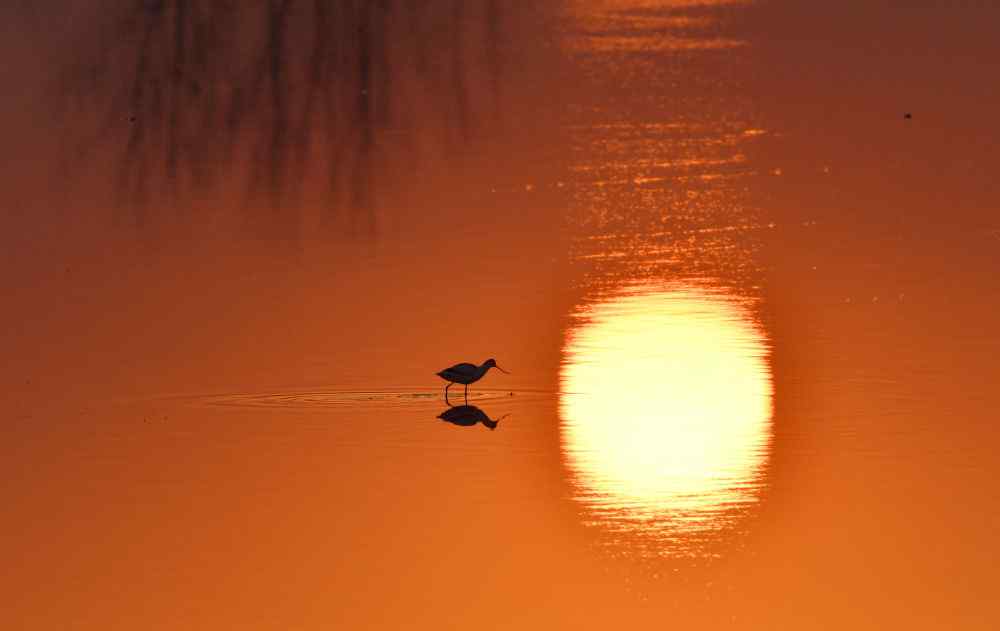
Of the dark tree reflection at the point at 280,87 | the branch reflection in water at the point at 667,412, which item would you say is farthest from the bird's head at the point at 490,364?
the dark tree reflection at the point at 280,87

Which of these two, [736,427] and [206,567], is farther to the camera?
[736,427]

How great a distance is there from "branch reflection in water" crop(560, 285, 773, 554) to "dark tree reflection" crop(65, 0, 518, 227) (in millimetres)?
2661

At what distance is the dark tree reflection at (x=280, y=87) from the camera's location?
14.3 m

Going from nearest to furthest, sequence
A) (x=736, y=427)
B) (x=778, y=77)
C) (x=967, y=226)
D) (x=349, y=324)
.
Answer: (x=736, y=427), (x=349, y=324), (x=967, y=226), (x=778, y=77)

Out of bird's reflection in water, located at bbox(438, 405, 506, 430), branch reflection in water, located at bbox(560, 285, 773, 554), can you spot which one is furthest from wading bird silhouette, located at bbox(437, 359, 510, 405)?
branch reflection in water, located at bbox(560, 285, 773, 554)

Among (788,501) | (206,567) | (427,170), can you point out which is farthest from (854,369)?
(427,170)

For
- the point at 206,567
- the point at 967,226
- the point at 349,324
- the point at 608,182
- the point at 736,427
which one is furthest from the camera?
the point at 608,182

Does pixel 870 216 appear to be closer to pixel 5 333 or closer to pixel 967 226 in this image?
pixel 967 226

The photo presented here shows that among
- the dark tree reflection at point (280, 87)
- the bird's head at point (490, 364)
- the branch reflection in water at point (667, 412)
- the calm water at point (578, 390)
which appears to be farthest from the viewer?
the dark tree reflection at point (280, 87)

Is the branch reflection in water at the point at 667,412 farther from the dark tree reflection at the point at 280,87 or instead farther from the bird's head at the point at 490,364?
the dark tree reflection at the point at 280,87

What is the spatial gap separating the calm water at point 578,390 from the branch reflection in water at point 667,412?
2cm

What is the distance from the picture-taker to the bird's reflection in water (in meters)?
9.95

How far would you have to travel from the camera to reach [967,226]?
41.4 feet

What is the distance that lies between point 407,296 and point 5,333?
90.2 inches
